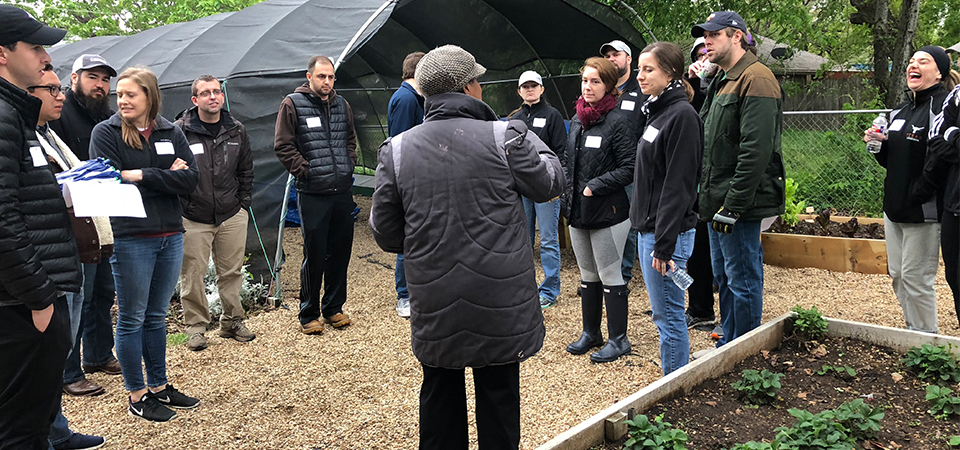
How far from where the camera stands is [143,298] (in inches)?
137

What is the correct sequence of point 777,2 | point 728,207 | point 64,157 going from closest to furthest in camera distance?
1. point 64,157
2. point 728,207
3. point 777,2

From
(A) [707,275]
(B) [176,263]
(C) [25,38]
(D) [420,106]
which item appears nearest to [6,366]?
(C) [25,38]

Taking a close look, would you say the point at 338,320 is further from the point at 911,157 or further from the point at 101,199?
the point at 911,157

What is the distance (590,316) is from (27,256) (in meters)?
3.30

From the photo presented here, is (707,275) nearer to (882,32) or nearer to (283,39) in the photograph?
(283,39)

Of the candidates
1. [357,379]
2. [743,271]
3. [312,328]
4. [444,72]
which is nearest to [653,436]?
[743,271]

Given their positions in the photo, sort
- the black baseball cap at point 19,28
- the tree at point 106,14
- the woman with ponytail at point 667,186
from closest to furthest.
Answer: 1. the black baseball cap at point 19,28
2. the woman with ponytail at point 667,186
3. the tree at point 106,14

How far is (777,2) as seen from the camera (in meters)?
9.36

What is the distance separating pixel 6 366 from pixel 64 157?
1.34m

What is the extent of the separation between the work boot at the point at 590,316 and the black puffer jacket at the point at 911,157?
1838 mm

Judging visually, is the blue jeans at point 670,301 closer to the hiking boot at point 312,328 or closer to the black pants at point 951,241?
the black pants at point 951,241

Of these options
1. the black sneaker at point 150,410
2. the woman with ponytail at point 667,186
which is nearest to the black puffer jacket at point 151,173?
the black sneaker at point 150,410

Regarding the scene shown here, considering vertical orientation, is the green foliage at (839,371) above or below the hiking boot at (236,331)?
above

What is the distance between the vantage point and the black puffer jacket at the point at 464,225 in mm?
2223
